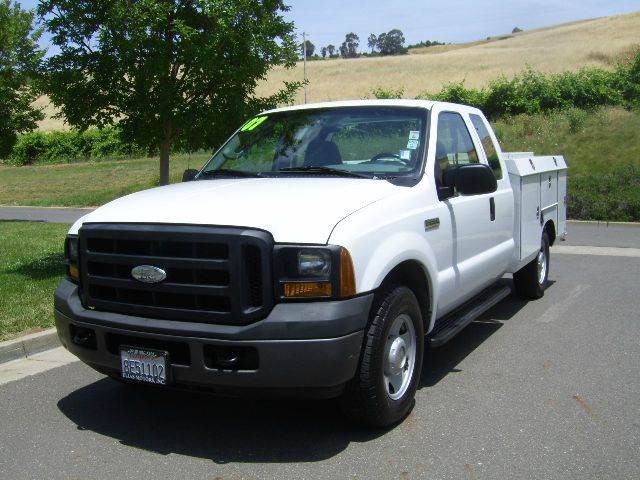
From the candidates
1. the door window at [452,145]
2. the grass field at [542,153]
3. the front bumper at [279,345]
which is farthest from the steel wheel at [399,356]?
the grass field at [542,153]

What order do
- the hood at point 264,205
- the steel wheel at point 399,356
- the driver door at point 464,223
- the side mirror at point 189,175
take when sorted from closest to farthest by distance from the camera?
the hood at point 264,205 → the steel wheel at point 399,356 → the driver door at point 464,223 → the side mirror at point 189,175

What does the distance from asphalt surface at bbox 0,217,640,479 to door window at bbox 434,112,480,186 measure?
1589 millimetres

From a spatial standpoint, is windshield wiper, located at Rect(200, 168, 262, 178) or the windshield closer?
the windshield

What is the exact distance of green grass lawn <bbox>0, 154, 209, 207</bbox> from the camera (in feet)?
82.0

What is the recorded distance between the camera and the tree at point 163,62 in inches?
326

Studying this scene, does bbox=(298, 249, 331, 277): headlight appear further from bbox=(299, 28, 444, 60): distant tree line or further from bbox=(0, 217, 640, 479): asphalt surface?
bbox=(299, 28, 444, 60): distant tree line

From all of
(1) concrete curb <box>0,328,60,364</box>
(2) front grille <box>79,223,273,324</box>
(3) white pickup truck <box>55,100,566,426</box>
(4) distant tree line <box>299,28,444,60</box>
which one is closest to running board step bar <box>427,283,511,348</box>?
(3) white pickup truck <box>55,100,566,426</box>

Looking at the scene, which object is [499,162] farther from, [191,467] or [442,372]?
[191,467]

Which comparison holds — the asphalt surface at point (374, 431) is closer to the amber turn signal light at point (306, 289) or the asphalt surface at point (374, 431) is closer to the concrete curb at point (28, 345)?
the concrete curb at point (28, 345)

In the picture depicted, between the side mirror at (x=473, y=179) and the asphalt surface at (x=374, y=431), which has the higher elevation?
the side mirror at (x=473, y=179)

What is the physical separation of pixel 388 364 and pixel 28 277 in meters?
5.90

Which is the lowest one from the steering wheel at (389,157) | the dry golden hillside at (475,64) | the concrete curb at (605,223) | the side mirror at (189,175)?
the concrete curb at (605,223)

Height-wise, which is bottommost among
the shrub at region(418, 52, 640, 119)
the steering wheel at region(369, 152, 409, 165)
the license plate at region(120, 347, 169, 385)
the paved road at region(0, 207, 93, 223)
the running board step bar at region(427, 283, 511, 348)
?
the paved road at region(0, 207, 93, 223)

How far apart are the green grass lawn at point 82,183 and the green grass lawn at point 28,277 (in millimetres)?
10667
